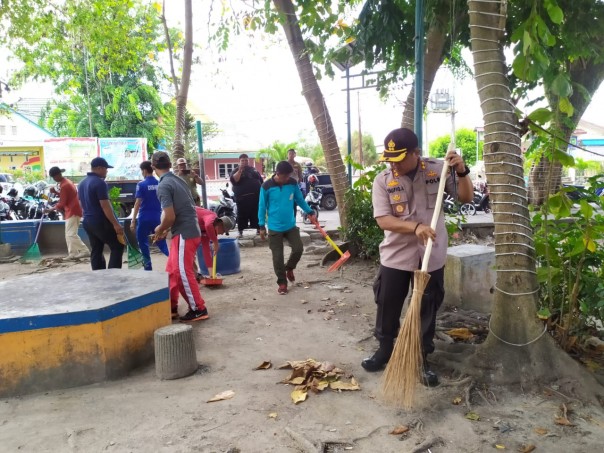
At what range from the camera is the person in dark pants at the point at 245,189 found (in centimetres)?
934

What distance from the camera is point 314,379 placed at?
3285 millimetres

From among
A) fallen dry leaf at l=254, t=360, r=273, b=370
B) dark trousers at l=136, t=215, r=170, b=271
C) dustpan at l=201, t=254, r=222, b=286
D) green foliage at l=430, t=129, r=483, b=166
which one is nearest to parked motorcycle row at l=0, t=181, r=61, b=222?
dark trousers at l=136, t=215, r=170, b=271

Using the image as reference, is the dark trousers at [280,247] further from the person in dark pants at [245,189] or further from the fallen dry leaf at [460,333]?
the person in dark pants at [245,189]

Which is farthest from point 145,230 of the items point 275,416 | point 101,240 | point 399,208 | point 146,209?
point 399,208

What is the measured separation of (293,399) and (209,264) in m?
3.65

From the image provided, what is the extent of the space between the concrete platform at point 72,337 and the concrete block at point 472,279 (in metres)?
2.94

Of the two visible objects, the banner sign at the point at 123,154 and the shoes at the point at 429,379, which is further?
the banner sign at the point at 123,154

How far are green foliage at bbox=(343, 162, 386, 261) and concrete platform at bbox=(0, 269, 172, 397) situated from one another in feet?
12.1

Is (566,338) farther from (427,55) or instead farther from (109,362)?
(427,55)

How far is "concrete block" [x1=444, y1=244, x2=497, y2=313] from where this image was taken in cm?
484

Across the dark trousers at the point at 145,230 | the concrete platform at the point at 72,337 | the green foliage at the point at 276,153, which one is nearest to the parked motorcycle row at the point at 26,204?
the dark trousers at the point at 145,230

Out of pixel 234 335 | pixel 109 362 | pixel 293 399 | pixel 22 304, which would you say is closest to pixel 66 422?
pixel 109 362

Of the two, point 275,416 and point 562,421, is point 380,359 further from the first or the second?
point 562,421

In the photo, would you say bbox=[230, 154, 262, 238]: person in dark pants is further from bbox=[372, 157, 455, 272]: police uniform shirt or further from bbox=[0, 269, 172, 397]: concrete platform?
bbox=[372, 157, 455, 272]: police uniform shirt
